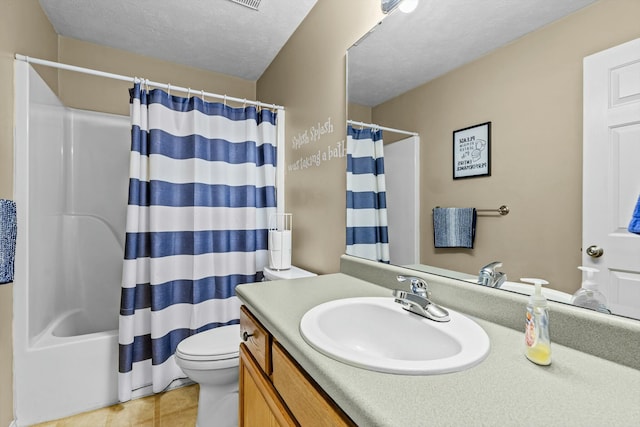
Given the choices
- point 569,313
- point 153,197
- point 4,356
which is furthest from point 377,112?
point 4,356

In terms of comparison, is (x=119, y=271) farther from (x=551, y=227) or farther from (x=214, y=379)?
(x=551, y=227)

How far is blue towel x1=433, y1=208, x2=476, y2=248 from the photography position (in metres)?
0.91

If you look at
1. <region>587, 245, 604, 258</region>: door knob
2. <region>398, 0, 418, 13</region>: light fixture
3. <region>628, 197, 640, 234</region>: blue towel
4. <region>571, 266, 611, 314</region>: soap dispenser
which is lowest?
<region>571, 266, 611, 314</region>: soap dispenser

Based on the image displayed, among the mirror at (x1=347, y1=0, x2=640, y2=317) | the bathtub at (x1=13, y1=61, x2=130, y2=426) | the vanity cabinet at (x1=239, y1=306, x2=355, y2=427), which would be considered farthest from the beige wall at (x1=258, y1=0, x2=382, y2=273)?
the bathtub at (x1=13, y1=61, x2=130, y2=426)

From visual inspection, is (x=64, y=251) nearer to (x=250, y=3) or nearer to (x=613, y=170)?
(x=250, y=3)

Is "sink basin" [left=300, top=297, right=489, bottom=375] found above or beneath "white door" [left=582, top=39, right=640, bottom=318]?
beneath

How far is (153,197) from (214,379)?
1086 millimetres

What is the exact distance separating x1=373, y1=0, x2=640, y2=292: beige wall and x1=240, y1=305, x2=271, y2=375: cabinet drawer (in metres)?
0.63

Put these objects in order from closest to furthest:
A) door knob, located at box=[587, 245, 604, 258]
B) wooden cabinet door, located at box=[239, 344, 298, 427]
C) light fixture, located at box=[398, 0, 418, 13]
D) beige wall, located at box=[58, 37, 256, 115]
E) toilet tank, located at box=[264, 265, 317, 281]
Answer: door knob, located at box=[587, 245, 604, 258] → wooden cabinet door, located at box=[239, 344, 298, 427] → light fixture, located at box=[398, 0, 418, 13] → toilet tank, located at box=[264, 265, 317, 281] → beige wall, located at box=[58, 37, 256, 115]

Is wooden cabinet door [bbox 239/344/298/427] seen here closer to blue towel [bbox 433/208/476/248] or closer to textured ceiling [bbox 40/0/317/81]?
blue towel [bbox 433/208/476/248]

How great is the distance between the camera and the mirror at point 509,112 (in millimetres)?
678

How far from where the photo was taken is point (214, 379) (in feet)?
4.75

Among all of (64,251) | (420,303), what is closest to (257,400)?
(420,303)

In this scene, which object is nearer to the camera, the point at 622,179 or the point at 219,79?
the point at 622,179
